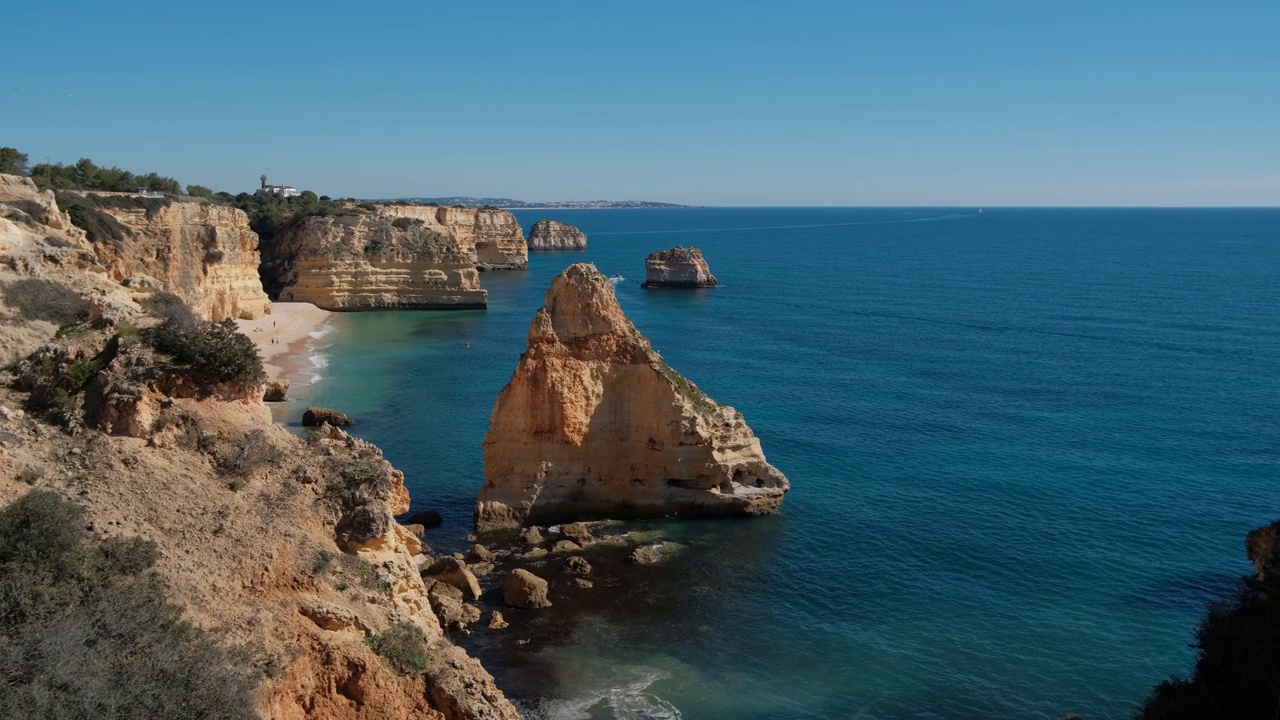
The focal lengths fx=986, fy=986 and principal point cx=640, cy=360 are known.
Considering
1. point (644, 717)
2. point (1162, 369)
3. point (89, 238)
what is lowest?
point (644, 717)

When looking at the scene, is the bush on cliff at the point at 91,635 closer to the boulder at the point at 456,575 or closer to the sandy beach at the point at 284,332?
the boulder at the point at 456,575

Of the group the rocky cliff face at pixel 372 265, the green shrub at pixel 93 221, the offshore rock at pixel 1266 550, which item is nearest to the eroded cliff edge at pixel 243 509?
the offshore rock at pixel 1266 550

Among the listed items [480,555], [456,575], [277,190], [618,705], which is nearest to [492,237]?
[277,190]

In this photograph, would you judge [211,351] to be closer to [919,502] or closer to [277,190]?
[919,502]

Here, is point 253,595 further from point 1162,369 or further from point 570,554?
point 1162,369

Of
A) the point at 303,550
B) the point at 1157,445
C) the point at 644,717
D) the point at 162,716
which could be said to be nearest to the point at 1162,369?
the point at 1157,445

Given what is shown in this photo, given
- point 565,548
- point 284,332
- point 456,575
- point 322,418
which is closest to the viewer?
point 456,575
